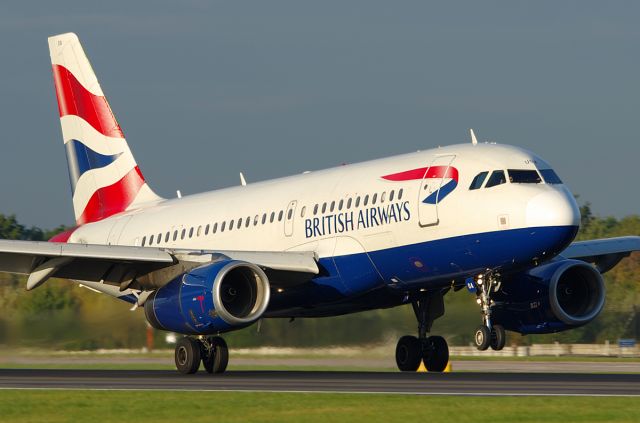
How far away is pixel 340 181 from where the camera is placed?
33719mm

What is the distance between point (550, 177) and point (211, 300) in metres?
8.09

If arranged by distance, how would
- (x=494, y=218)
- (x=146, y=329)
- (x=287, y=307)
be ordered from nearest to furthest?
1. (x=494, y=218)
2. (x=287, y=307)
3. (x=146, y=329)

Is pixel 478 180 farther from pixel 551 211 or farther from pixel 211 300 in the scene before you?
pixel 211 300

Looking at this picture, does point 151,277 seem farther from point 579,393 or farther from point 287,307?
point 579,393

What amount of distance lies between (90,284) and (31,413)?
19.3 m

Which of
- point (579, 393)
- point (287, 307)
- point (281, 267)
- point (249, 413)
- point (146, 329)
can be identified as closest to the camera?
point (249, 413)

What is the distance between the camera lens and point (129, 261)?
32.5 m

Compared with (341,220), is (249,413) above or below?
below

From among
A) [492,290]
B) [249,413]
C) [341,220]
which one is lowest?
[249,413]

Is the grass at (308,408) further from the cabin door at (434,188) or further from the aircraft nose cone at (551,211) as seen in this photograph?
the cabin door at (434,188)

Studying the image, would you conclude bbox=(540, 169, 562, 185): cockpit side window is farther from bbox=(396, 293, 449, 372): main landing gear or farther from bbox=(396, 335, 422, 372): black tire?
bbox=(396, 335, 422, 372): black tire

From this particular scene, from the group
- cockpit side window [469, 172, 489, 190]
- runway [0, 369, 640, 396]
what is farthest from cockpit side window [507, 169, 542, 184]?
runway [0, 369, 640, 396]

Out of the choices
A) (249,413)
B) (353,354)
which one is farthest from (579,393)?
(353,354)

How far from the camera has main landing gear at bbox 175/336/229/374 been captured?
3297 centimetres
